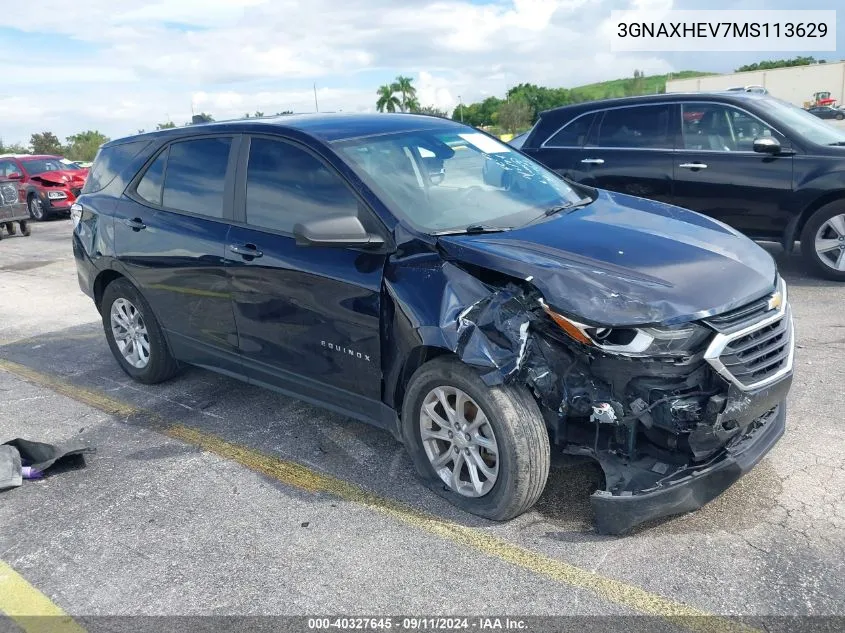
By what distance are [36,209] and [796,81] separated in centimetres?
6790

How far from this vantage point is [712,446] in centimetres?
310

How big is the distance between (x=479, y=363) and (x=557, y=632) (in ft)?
3.58

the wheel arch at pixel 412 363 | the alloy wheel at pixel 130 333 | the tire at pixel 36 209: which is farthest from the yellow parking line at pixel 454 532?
the tire at pixel 36 209

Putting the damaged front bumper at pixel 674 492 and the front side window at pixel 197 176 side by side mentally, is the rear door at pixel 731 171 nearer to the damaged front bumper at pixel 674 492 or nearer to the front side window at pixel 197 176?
the damaged front bumper at pixel 674 492

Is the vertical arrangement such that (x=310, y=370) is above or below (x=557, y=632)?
above

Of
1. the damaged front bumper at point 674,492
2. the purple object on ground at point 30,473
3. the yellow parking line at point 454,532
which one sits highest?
the damaged front bumper at point 674,492

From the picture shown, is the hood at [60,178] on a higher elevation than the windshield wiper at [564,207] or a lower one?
higher

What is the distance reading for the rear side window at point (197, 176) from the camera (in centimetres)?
452

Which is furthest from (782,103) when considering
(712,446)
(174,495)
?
(174,495)

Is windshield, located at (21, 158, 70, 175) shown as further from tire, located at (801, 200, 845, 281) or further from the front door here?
tire, located at (801, 200, 845, 281)

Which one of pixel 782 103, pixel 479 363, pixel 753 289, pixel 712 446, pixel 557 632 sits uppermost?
pixel 782 103

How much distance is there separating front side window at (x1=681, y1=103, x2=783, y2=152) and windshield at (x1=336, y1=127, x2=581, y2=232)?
345 centimetres

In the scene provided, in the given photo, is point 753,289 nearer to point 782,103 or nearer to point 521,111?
point 782,103

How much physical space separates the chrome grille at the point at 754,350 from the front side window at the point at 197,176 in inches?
115
